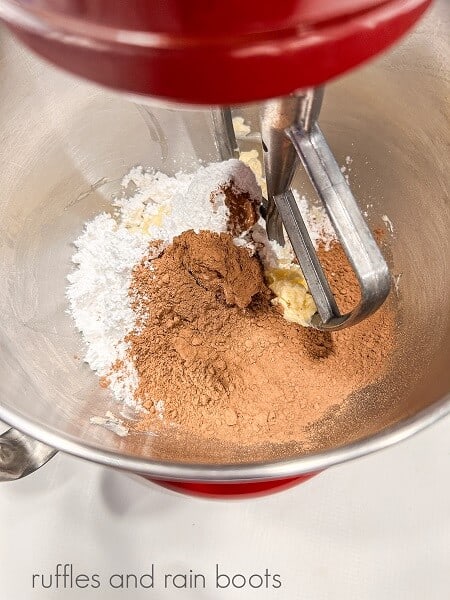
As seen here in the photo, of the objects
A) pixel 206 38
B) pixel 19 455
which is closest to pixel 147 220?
pixel 19 455

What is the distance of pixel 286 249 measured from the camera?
0.74 meters

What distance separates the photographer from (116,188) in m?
0.83

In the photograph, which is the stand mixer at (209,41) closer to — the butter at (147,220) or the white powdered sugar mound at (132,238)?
the white powdered sugar mound at (132,238)

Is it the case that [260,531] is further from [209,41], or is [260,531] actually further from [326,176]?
[209,41]

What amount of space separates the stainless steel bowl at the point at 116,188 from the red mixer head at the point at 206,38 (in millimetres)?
331

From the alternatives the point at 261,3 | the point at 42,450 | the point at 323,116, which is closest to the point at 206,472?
the point at 42,450

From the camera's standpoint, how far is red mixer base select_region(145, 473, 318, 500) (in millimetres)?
667

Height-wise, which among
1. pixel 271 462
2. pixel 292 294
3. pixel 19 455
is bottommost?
pixel 271 462

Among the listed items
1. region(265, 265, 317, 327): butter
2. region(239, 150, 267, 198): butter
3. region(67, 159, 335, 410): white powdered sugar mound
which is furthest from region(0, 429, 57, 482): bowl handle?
region(239, 150, 267, 198): butter

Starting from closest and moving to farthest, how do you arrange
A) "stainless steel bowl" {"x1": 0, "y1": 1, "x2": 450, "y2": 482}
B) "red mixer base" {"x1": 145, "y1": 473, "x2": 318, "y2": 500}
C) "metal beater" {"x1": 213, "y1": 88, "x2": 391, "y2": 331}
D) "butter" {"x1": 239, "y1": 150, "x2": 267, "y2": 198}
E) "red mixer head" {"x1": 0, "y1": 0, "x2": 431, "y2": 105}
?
"red mixer head" {"x1": 0, "y1": 0, "x2": 431, "y2": 105} < "metal beater" {"x1": 213, "y1": 88, "x2": 391, "y2": 331} < "stainless steel bowl" {"x1": 0, "y1": 1, "x2": 450, "y2": 482} < "red mixer base" {"x1": 145, "y1": 473, "x2": 318, "y2": 500} < "butter" {"x1": 239, "y1": 150, "x2": 267, "y2": 198}

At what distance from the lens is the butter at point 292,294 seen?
2.28ft

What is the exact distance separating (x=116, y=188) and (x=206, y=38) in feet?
1.99

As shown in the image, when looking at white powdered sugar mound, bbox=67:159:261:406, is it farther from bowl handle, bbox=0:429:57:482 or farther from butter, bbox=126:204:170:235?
bowl handle, bbox=0:429:57:482

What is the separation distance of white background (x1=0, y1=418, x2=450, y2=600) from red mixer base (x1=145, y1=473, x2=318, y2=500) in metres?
0.05
